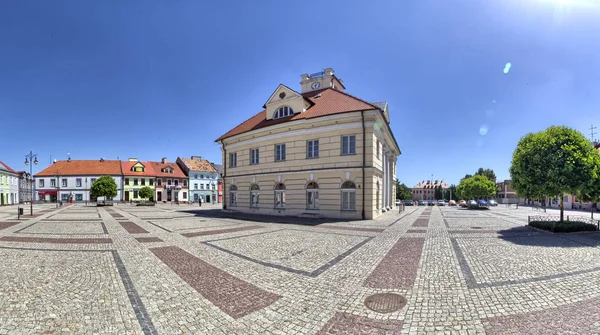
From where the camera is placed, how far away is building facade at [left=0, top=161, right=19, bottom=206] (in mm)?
51759

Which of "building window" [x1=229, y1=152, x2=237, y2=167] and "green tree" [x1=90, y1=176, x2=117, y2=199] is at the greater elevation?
"building window" [x1=229, y1=152, x2=237, y2=167]

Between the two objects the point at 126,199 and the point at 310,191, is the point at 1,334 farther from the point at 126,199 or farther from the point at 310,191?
the point at 126,199

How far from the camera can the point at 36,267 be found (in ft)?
26.5

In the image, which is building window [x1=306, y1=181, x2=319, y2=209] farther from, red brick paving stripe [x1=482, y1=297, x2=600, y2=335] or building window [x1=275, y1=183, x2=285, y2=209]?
red brick paving stripe [x1=482, y1=297, x2=600, y2=335]

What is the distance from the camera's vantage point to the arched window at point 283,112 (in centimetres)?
2609

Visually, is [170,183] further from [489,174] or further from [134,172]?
[489,174]

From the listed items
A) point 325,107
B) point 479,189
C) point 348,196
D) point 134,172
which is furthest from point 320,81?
point 134,172

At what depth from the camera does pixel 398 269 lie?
7840 mm

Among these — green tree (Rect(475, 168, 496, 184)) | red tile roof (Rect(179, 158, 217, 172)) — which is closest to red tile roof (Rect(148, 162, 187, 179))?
red tile roof (Rect(179, 158, 217, 172))

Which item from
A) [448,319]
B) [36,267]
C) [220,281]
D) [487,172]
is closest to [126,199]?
[36,267]

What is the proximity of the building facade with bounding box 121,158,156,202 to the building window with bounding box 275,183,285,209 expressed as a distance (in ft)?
163

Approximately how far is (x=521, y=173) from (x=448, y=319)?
604 inches

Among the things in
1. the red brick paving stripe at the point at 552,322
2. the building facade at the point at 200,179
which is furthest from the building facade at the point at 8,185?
the red brick paving stripe at the point at 552,322

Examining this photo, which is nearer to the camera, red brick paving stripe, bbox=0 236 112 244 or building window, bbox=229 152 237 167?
red brick paving stripe, bbox=0 236 112 244
